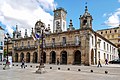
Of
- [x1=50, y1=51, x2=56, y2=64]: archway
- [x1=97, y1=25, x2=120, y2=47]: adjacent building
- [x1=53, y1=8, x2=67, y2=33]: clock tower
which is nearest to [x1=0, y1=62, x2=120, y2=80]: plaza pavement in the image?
[x1=50, y1=51, x2=56, y2=64]: archway

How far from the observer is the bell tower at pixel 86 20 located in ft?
110

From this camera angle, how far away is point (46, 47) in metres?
39.9

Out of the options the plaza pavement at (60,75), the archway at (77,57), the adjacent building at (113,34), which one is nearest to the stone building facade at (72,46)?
the archway at (77,57)

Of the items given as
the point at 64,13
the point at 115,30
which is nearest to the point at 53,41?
the point at 64,13

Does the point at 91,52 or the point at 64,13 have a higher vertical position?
the point at 64,13

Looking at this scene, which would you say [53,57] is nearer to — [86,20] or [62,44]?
[62,44]

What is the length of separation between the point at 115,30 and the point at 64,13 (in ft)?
91.4

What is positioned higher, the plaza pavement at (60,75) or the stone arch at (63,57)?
the stone arch at (63,57)

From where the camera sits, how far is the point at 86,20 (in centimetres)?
3425

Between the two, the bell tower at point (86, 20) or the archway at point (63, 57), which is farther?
the archway at point (63, 57)

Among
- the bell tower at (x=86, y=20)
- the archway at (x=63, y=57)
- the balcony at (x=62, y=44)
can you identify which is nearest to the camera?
the bell tower at (x=86, y=20)

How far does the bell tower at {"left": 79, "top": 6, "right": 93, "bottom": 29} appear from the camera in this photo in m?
33.4

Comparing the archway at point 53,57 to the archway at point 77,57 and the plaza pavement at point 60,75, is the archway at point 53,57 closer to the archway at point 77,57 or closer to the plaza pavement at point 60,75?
the archway at point 77,57

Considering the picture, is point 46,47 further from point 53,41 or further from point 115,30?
point 115,30
